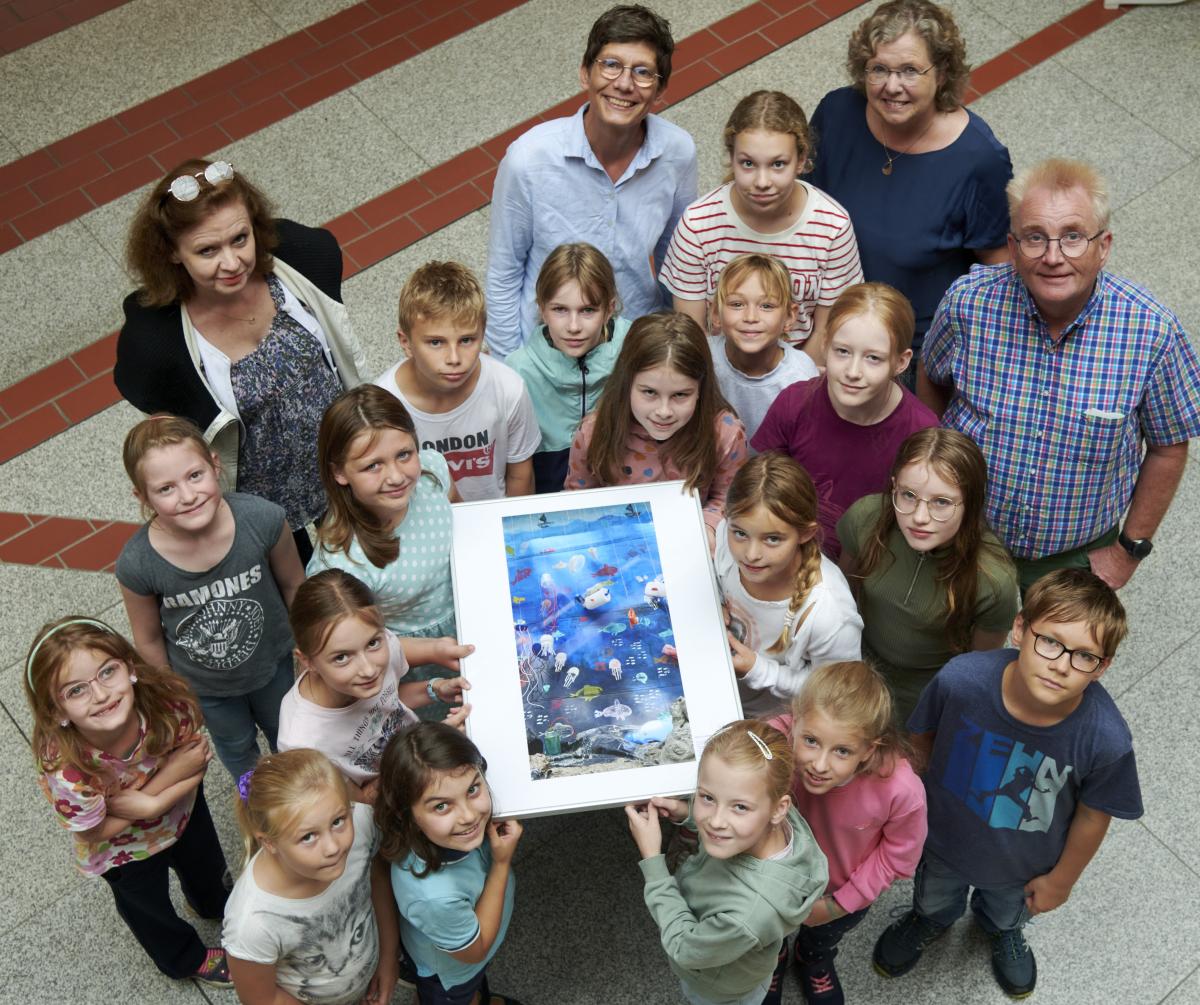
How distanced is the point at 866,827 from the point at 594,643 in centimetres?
81

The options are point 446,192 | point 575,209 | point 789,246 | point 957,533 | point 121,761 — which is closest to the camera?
point 121,761

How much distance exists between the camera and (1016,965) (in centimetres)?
370

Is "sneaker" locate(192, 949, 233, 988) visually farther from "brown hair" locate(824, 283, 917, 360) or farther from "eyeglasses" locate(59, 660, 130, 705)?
"brown hair" locate(824, 283, 917, 360)

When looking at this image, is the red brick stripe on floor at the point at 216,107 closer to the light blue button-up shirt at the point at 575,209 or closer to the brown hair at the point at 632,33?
the light blue button-up shirt at the point at 575,209

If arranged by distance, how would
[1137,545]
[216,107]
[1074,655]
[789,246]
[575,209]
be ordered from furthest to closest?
[216,107], [575,209], [789,246], [1137,545], [1074,655]

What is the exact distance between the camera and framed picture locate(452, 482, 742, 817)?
9.64ft

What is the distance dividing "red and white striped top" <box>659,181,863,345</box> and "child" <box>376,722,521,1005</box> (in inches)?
68.8

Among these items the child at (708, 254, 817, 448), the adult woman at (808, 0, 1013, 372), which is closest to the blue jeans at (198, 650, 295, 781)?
the child at (708, 254, 817, 448)

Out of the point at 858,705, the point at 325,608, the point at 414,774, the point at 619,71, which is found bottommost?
the point at 858,705

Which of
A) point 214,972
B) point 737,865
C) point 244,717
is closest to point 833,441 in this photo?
point 737,865

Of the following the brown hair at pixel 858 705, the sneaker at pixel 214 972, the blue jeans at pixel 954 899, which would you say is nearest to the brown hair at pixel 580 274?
the brown hair at pixel 858 705

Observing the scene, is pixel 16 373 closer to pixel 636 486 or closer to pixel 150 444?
pixel 150 444

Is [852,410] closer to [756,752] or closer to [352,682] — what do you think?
[756,752]

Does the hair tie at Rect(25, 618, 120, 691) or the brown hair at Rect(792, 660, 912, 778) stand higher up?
the hair tie at Rect(25, 618, 120, 691)
